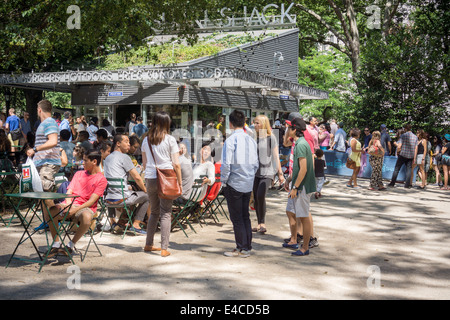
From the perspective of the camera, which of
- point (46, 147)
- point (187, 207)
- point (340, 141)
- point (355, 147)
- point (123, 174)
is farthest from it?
point (340, 141)

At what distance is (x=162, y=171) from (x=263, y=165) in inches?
86.7

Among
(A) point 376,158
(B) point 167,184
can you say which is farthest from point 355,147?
(B) point 167,184

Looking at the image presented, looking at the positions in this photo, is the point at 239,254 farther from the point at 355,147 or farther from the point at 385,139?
the point at 385,139

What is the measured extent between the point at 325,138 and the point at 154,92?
8.47m

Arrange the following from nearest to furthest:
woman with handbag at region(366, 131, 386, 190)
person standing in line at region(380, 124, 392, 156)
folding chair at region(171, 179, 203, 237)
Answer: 1. folding chair at region(171, 179, 203, 237)
2. woman with handbag at region(366, 131, 386, 190)
3. person standing in line at region(380, 124, 392, 156)

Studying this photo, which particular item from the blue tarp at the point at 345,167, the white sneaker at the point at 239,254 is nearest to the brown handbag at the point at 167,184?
the white sneaker at the point at 239,254

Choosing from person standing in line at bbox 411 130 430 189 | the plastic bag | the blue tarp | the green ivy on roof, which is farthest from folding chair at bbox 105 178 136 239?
the green ivy on roof

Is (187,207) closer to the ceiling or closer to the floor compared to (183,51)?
closer to the floor

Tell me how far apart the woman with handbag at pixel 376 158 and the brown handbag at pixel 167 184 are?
370 inches

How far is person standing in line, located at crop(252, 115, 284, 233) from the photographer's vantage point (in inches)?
328

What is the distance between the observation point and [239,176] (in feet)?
22.2

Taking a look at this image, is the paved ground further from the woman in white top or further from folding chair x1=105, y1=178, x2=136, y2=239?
the woman in white top

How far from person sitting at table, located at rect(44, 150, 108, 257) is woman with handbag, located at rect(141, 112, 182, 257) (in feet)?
2.01
